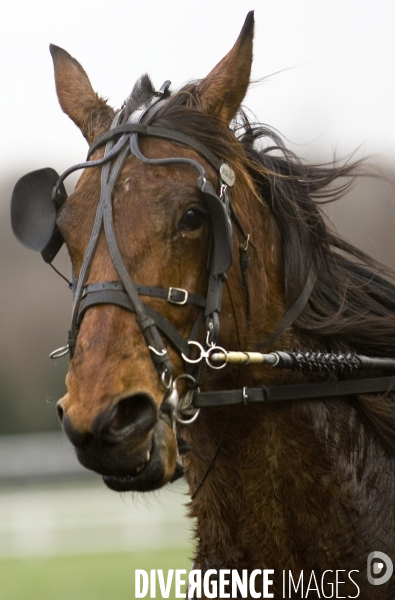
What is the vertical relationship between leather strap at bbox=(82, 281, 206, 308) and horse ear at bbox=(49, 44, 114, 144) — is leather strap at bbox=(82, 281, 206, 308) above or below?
below

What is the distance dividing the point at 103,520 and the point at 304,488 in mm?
9638

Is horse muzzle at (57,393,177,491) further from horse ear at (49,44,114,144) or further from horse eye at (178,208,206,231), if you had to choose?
horse ear at (49,44,114,144)

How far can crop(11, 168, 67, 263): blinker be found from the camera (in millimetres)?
3777

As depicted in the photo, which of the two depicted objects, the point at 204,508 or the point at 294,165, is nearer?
the point at 204,508

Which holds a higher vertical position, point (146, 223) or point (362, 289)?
point (146, 223)

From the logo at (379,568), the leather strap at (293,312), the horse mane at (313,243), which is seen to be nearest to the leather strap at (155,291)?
the leather strap at (293,312)

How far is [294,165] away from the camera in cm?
418

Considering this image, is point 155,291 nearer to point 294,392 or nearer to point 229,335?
point 229,335

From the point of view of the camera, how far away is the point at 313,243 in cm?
405

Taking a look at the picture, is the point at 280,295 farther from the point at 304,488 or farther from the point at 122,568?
the point at 122,568

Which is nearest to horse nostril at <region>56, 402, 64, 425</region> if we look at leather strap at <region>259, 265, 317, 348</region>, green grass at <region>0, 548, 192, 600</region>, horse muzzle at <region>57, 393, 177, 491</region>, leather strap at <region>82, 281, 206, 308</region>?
horse muzzle at <region>57, 393, 177, 491</region>

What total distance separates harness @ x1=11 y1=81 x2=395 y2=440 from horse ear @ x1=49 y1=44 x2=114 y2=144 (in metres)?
0.17

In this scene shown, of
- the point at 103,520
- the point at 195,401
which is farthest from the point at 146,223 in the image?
the point at 103,520

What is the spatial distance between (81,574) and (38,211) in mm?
7441
